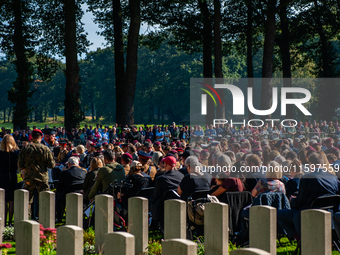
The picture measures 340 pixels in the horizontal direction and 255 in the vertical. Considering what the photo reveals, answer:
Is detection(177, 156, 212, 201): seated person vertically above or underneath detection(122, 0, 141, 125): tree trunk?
underneath

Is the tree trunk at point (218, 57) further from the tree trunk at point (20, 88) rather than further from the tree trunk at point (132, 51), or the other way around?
the tree trunk at point (20, 88)

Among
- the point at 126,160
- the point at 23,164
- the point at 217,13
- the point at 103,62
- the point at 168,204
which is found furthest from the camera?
the point at 103,62

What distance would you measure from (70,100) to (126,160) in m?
18.5

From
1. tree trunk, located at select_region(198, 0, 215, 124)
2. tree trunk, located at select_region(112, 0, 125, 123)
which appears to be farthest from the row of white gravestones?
tree trunk, located at select_region(198, 0, 215, 124)

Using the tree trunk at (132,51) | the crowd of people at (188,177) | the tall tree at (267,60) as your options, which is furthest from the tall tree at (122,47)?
the crowd of people at (188,177)

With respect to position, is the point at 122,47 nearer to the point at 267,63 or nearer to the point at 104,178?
the point at 267,63

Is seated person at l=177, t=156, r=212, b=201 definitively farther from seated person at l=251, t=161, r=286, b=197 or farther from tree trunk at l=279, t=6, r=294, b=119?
tree trunk at l=279, t=6, r=294, b=119

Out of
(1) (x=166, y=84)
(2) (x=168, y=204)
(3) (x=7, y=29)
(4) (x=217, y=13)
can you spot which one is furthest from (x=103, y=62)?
(2) (x=168, y=204)

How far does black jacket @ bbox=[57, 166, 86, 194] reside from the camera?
8.35 metres

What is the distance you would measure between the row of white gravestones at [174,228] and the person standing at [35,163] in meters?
2.30

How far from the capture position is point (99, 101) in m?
82.9

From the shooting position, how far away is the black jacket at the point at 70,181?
8.35 metres

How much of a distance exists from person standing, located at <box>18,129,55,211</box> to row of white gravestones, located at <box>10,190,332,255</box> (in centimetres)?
230

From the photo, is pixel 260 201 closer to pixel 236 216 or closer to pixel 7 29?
pixel 236 216
